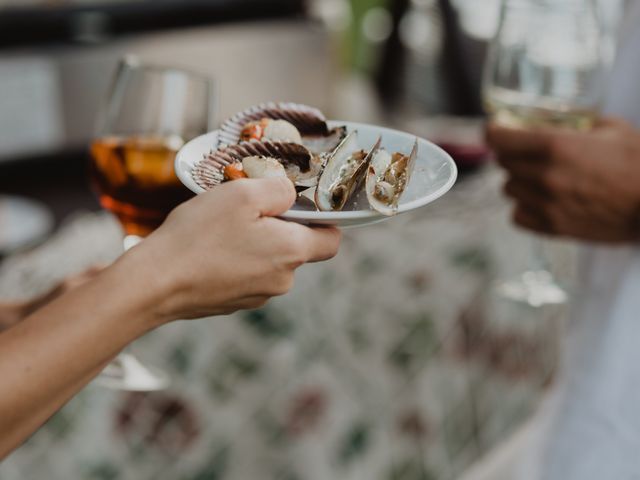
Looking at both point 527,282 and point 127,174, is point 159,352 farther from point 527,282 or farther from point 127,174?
point 527,282

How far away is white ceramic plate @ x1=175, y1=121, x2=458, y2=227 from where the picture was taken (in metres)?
0.48

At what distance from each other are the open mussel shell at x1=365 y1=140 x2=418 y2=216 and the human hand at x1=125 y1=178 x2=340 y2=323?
0.18 feet

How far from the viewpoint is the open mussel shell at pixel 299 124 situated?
571mm

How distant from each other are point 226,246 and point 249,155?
0.07m

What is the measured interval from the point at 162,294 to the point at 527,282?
0.73 metres

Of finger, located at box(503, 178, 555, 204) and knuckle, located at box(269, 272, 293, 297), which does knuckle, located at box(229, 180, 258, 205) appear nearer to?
knuckle, located at box(269, 272, 293, 297)

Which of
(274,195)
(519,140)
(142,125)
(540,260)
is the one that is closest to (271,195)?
(274,195)

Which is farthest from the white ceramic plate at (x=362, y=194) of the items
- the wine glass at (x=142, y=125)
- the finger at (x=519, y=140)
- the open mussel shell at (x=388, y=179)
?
the finger at (x=519, y=140)

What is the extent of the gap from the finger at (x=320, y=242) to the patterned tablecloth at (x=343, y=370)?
26.0 inches

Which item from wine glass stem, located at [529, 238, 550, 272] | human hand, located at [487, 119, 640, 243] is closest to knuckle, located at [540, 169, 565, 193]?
human hand, located at [487, 119, 640, 243]

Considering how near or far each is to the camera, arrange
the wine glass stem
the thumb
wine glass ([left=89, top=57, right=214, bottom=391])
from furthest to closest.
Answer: the wine glass stem
wine glass ([left=89, top=57, right=214, bottom=391])
the thumb

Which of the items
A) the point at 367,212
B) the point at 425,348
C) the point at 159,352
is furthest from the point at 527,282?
the point at 367,212

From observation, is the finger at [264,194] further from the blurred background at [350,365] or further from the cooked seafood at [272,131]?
the blurred background at [350,365]

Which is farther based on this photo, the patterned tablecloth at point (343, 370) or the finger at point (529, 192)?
the patterned tablecloth at point (343, 370)
